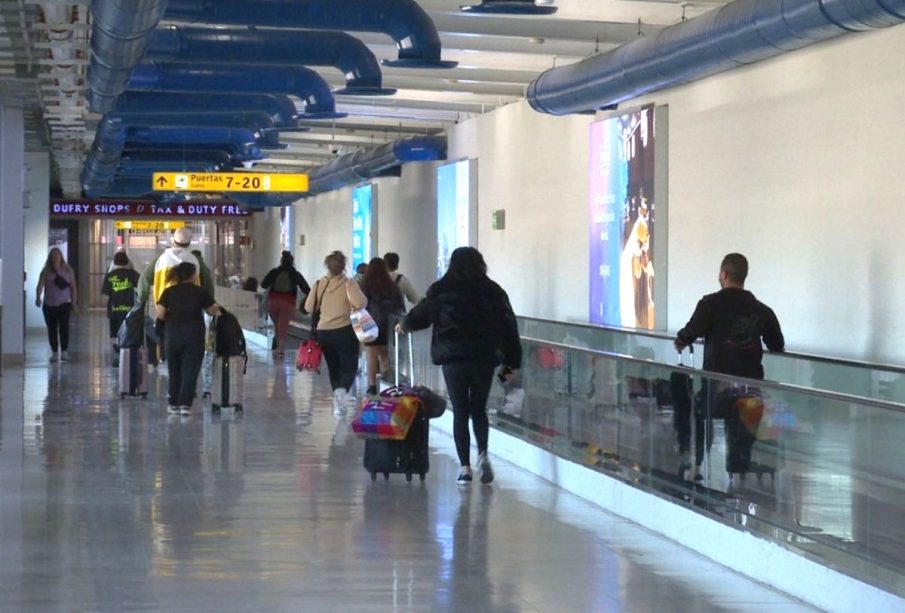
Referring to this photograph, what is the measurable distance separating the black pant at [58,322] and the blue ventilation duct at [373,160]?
6.51 metres

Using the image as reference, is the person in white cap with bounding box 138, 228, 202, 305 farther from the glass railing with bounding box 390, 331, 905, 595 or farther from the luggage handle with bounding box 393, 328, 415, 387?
the glass railing with bounding box 390, 331, 905, 595

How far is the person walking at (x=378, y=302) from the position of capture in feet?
52.9

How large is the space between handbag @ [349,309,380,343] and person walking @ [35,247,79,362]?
9.03 m

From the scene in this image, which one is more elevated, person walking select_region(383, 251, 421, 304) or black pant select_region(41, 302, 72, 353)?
person walking select_region(383, 251, 421, 304)

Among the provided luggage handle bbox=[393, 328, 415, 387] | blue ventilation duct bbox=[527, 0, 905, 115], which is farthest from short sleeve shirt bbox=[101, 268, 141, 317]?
blue ventilation duct bbox=[527, 0, 905, 115]

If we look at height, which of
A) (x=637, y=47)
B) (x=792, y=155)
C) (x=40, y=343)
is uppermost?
(x=637, y=47)

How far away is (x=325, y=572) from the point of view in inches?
282

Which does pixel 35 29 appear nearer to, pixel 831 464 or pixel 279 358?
pixel 279 358

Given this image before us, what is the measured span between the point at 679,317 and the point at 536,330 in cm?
300

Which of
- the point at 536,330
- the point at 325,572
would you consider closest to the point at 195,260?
the point at 536,330

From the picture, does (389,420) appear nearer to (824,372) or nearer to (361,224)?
(824,372)

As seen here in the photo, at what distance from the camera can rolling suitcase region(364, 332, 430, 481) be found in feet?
33.8

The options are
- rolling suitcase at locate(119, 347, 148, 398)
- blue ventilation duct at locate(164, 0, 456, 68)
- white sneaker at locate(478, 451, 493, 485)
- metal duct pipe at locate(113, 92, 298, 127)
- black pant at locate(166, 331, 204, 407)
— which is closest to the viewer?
white sneaker at locate(478, 451, 493, 485)

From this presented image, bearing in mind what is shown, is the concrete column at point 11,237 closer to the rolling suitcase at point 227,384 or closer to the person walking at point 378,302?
the person walking at point 378,302
